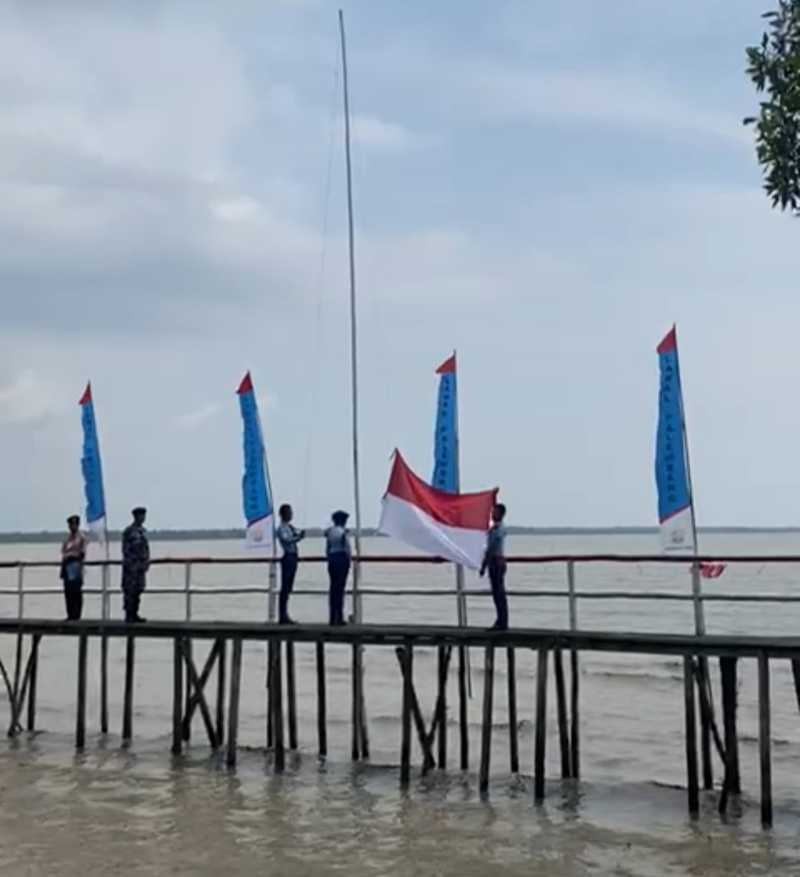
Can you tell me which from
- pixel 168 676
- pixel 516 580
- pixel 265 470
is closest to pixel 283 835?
pixel 265 470

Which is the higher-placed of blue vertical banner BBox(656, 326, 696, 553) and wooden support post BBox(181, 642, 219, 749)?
blue vertical banner BBox(656, 326, 696, 553)

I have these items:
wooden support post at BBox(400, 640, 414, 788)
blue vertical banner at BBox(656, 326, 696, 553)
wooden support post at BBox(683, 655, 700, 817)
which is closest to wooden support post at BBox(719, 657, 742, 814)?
wooden support post at BBox(683, 655, 700, 817)

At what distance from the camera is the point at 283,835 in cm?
1398

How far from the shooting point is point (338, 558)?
16.4 metres

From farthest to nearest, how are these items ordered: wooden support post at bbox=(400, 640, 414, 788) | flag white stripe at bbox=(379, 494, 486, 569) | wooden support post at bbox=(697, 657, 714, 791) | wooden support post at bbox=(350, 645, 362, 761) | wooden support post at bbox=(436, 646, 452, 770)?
wooden support post at bbox=(350, 645, 362, 761) < wooden support post at bbox=(436, 646, 452, 770) < wooden support post at bbox=(400, 640, 414, 788) < flag white stripe at bbox=(379, 494, 486, 569) < wooden support post at bbox=(697, 657, 714, 791)

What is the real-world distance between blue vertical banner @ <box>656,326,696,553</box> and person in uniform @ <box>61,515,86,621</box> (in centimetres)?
838

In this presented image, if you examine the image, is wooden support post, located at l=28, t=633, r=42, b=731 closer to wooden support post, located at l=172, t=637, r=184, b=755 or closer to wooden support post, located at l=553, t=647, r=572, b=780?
wooden support post, located at l=172, t=637, r=184, b=755

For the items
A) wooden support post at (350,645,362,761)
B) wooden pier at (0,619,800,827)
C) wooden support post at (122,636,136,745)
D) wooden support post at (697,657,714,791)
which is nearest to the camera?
wooden pier at (0,619,800,827)

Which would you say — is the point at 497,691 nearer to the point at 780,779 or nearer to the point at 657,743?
the point at 657,743

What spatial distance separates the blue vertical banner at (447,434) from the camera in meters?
17.5

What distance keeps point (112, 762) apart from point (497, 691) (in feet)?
43.5

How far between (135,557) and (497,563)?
5352mm

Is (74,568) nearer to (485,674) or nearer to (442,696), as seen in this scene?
(442,696)

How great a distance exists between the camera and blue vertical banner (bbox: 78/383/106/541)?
19562 millimetres
